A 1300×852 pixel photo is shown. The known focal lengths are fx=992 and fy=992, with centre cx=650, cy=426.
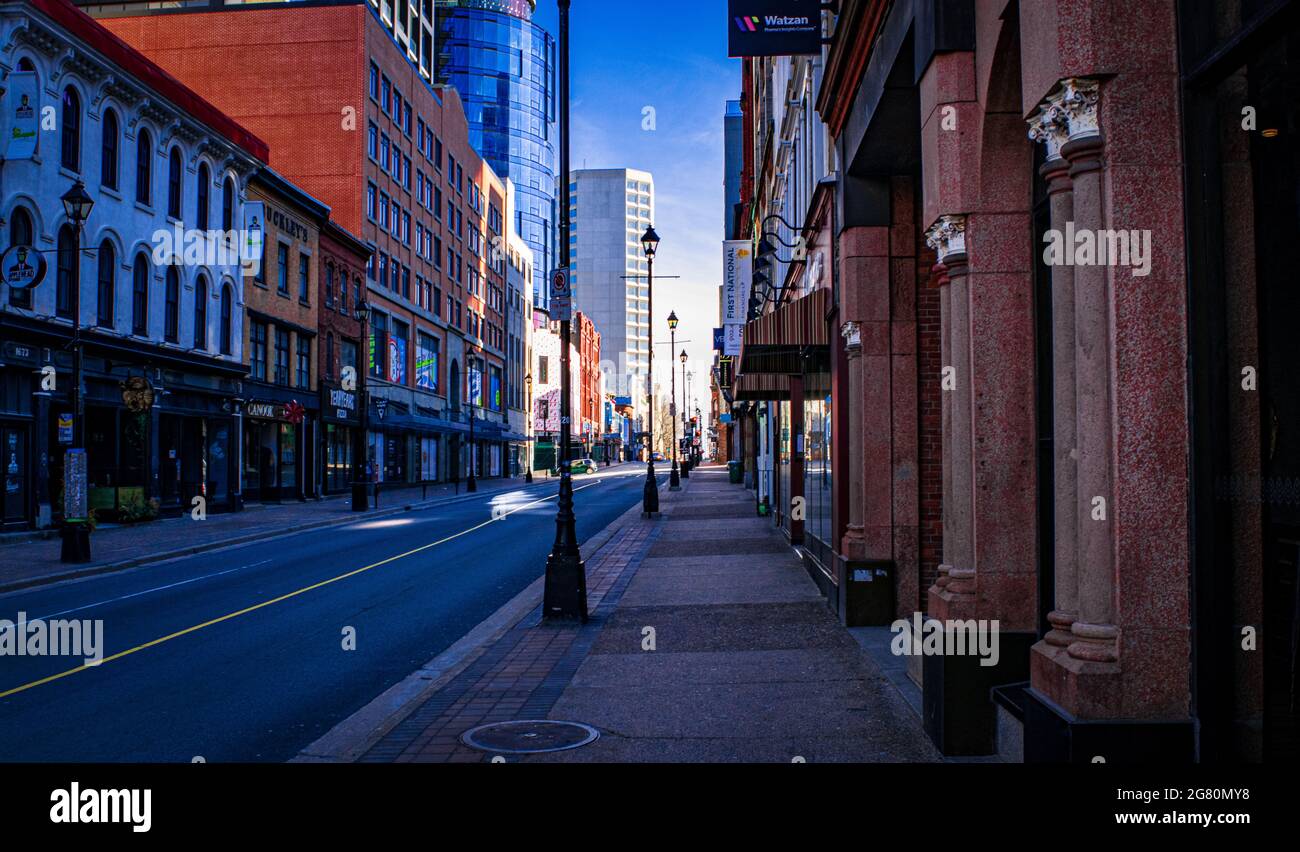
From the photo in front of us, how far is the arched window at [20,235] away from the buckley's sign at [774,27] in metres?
20.0

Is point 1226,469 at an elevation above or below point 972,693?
above

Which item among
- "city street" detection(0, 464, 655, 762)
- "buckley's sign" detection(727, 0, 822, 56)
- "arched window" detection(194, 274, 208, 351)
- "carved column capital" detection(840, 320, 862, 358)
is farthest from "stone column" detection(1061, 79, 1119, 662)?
"arched window" detection(194, 274, 208, 351)

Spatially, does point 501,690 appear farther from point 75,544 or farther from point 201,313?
point 201,313

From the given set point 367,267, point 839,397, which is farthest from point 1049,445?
point 367,267

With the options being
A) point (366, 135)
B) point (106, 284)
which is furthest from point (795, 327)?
point (366, 135)

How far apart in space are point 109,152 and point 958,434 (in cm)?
2936

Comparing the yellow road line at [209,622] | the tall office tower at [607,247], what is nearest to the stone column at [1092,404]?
the yellow road line at [209,622]

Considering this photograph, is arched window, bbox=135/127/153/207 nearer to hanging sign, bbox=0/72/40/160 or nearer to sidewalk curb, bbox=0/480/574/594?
hanging sign, bbox=0/72/40/160

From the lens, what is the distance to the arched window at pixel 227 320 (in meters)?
36.0

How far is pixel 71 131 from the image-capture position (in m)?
26.7

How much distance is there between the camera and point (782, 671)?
8898 millimetres

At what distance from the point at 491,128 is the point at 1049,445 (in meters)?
133

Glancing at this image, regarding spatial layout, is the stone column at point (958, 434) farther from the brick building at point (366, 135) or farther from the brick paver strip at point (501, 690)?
the brick building at point (366, 135)
